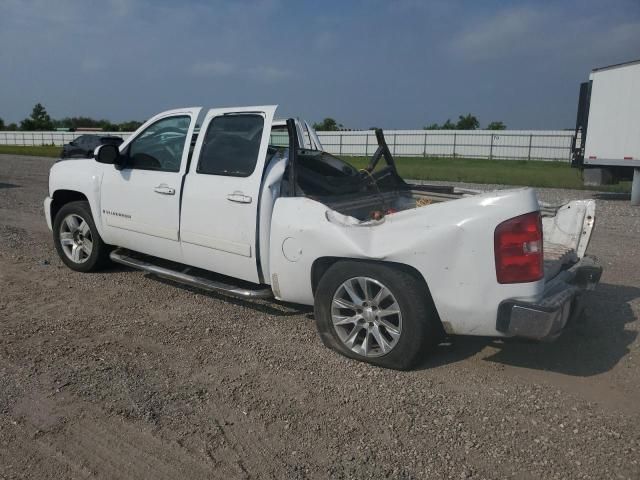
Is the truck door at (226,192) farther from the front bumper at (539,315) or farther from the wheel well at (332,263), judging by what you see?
the front bumper at (539,315)

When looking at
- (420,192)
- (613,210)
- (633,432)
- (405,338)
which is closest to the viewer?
(633,432)

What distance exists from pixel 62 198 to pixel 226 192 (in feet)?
9.22

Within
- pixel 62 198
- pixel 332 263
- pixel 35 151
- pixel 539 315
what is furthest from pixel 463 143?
pixel 539 315

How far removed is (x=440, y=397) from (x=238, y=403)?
1.31 m

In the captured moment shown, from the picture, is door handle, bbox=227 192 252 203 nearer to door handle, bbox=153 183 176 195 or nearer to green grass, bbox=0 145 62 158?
door handle, bbox=153 183 176 195

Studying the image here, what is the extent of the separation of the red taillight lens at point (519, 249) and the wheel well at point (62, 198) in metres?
4.67

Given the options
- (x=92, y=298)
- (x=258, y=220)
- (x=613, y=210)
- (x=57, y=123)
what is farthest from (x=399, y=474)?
(x=57, y=123)

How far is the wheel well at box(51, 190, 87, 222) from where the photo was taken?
6.11 m

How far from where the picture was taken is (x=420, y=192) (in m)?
5.40

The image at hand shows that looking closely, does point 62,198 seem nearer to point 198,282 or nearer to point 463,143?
point 198,282

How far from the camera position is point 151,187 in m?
5.15

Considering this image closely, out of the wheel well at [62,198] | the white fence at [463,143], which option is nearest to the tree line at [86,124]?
the white fence at [463,143]

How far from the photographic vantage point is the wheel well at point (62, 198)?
611 cm

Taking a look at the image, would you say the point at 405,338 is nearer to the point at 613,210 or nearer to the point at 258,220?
the point at 258,220
